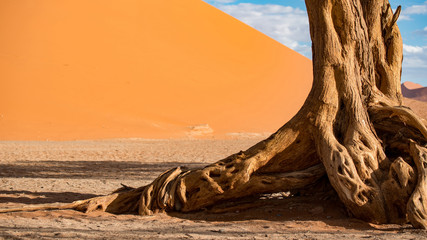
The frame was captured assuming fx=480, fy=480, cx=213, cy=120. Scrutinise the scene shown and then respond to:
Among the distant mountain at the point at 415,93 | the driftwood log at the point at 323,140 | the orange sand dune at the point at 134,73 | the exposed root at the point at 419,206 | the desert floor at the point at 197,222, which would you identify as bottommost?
the desert floor at the point at 197,222

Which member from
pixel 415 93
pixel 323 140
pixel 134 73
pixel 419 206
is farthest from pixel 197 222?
pixel 415 93

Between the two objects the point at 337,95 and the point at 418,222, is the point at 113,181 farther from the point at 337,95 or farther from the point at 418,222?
the point at 418,222

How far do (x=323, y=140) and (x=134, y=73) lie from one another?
95.6 ft

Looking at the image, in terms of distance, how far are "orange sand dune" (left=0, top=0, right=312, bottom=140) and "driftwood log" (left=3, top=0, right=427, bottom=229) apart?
642 inches

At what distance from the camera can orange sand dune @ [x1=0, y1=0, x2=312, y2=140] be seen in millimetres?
25109

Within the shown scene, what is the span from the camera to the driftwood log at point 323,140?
5.25 m

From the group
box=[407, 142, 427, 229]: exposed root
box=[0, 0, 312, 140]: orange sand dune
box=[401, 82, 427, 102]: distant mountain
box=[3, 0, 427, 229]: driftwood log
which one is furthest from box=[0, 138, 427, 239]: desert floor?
box=[401, 82, 427, 102]: distant mountain

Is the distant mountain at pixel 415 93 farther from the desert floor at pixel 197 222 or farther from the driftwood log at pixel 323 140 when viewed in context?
the desert floor at pixel 197 222

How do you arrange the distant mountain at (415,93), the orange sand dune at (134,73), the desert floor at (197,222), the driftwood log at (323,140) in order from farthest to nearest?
the distant mountain at (415,93) < the orange sand dune at (134,73) < the driftwood log at (323,140) < the desert floor at (197,222)

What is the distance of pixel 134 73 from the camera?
33.4 meters

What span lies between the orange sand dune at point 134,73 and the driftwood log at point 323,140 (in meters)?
16.3

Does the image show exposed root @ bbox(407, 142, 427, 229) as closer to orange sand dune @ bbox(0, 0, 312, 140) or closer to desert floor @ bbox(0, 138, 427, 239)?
desert floor @ bbox(0, 138, 427, 239)

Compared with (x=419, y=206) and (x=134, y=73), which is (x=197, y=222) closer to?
(x=419, y=206)

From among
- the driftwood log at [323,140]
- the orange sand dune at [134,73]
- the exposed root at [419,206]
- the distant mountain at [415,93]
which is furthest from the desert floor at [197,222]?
the distant mountain at [415,93]
